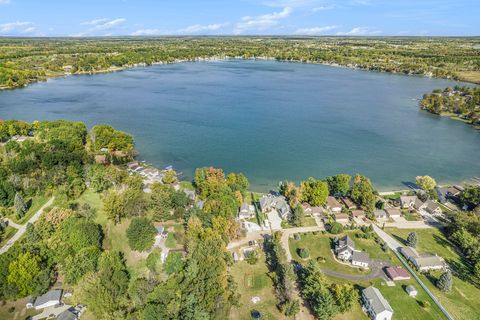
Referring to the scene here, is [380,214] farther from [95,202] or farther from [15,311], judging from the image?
[15,311]

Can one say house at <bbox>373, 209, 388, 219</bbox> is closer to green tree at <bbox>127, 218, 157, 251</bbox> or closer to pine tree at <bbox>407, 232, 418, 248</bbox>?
pine tree at <bbox>407, 232, 418, 248</bbox>

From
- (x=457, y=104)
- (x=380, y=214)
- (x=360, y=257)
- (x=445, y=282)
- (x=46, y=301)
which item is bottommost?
(x=46, y=301)

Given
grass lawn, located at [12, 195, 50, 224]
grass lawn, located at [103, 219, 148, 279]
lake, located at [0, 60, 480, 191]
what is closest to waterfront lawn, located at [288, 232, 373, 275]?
lake, located at [0, 60, 480, 191]

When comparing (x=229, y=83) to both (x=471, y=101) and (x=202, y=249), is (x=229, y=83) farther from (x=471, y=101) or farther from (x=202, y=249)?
(x=202, y=249)

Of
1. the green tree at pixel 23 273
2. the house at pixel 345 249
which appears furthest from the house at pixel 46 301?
the house at pixel 345 249

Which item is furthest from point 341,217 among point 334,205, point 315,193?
point 315,193

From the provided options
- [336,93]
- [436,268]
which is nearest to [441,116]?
[336,93]

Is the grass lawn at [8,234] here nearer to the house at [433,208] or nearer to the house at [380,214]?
the house at [380,214]
